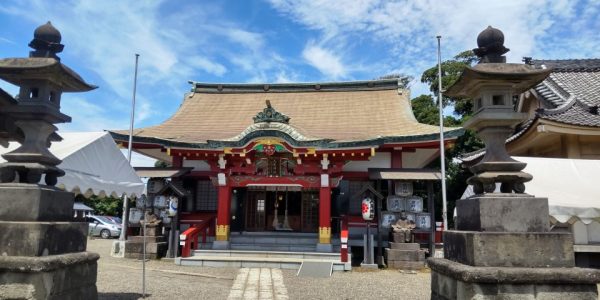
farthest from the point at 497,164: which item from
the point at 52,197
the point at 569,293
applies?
the point at 52,197

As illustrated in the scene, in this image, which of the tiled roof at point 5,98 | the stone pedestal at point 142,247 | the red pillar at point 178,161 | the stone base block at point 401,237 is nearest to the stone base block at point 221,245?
the stone pedestal at point 142,247

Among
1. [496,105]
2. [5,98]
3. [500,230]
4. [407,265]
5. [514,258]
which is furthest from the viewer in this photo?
[407,265]

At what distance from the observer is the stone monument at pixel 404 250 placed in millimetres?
12475

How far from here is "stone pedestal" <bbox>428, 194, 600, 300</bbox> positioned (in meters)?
4.41

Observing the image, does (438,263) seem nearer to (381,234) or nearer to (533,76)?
(533,76)

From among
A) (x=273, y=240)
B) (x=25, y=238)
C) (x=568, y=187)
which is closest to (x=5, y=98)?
(x=25, y=238)

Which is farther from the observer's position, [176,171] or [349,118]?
[349,118]

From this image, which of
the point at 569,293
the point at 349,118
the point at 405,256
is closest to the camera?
the point at 569,293

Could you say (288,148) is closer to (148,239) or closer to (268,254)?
(268,254)

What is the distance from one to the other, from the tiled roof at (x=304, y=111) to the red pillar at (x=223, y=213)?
211 cm

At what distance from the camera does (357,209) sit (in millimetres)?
15312

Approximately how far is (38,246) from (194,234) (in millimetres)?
9004

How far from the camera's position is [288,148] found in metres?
13.4

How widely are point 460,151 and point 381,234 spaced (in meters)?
12.7
